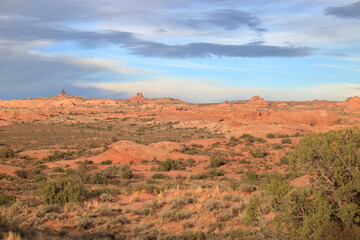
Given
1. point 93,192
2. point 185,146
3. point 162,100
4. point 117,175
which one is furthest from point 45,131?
point 162,100

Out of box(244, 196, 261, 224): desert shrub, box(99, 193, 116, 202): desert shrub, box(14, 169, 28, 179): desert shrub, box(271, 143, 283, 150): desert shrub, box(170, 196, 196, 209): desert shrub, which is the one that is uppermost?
box(244, 196, 261, 224): desert shrub

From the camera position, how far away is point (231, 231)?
893 centimetres

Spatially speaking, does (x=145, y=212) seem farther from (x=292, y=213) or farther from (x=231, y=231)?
(x=292, y=213)

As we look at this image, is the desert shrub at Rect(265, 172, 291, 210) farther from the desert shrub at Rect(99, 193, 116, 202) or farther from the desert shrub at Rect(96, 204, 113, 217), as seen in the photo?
the desert shrub at Rect(99, 193, 116, 202)

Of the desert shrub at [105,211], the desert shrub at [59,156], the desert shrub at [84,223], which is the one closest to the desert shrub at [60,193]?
the desert shrub at [105,211]

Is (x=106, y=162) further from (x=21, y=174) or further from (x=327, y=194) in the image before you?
(x=327, y=194)

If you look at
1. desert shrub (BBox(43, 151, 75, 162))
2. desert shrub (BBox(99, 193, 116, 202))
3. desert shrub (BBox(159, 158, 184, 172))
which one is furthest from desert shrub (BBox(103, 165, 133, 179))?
desert shrub (BBox(43, 151, 75, 162))

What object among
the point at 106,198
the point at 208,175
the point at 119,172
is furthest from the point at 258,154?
the point at 106,198

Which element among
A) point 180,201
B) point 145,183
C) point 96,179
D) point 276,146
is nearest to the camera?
point 180,201

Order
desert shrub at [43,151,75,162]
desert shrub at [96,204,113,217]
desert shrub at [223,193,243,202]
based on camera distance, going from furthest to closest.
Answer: desert shrub at [43,151,75,162] → desert shrub at [223,193,243,202] → desert shrub at [96,204,113,217]

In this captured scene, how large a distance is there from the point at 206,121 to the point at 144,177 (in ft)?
122

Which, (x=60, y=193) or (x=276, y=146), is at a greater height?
(x=60, y=193)

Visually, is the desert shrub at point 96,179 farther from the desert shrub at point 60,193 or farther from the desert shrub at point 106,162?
the desert shrub at point 106,162

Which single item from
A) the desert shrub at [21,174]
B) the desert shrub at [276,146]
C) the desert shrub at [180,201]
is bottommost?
the desert shrub at [21,174]
